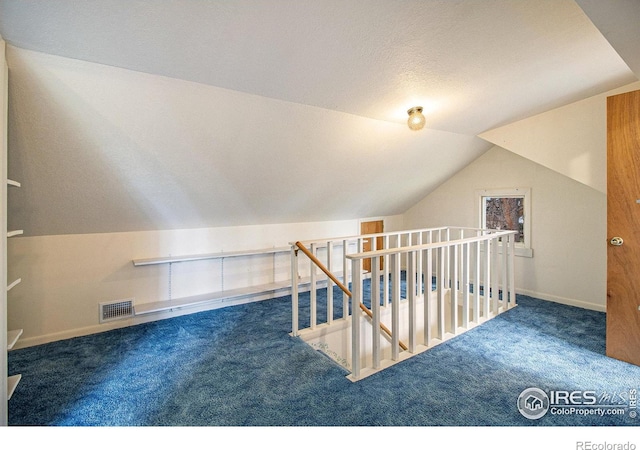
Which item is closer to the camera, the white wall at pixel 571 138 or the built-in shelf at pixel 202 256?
the white wall at pixel 571 138

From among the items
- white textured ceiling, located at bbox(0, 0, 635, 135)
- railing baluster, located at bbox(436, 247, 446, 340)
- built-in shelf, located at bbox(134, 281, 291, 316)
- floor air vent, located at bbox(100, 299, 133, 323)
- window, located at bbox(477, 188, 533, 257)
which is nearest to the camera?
white textured ceiling, located at bbox(0, 0, 635, 135)

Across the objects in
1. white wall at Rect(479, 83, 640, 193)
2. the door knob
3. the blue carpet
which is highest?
white wall at Rect(479, 83, 640, 193)

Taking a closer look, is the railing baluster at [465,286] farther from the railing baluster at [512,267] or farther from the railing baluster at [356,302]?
the railing baluster at [356,302]

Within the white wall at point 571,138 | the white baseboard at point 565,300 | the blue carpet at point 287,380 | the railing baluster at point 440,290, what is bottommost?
the blue carpet at point 287,380

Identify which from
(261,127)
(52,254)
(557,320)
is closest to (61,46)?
(261,127)

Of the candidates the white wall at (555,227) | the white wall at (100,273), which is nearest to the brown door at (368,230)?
the white wall at (555,227)

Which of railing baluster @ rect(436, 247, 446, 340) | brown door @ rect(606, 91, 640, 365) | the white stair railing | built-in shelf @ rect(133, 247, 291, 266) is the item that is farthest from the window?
built-in shelf @ rect(133, 247, 291, 266)

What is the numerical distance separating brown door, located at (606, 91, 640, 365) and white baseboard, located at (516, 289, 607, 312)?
1.36 metres

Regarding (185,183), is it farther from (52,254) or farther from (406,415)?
(406,415)

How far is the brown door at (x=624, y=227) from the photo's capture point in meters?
2.27

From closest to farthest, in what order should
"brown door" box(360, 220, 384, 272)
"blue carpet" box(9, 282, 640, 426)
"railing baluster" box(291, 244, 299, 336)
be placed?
"blue carpet" box(9, 282, 640, 426) < "railing baluster" box(291, 244, 299, 336) < "brown door" box(360, 220, 384, 272)

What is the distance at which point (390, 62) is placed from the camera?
2.03m

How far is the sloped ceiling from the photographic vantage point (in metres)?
1.56

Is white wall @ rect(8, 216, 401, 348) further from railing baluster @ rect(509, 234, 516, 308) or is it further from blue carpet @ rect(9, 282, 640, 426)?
railing baluster @ rect(509, 234, 516, 308)
